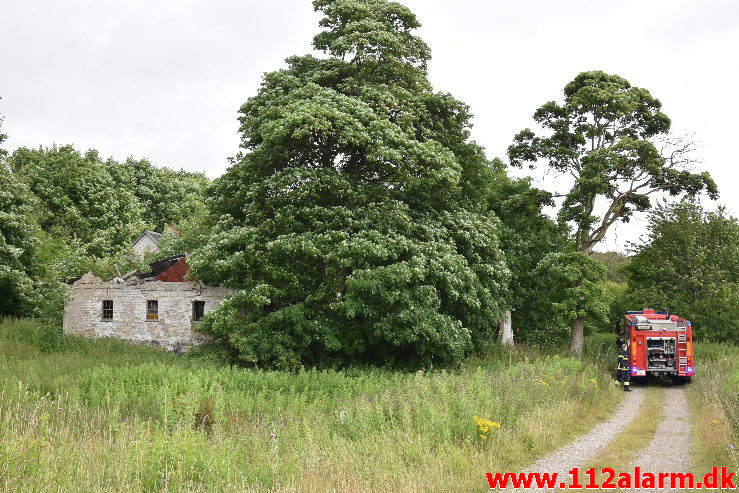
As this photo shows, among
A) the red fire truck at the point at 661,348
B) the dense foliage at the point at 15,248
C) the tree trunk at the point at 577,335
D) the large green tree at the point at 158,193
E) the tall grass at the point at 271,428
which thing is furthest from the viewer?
the large green tree at the point at 158,193

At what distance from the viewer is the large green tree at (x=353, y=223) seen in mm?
22203

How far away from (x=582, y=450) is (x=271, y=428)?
6293mm

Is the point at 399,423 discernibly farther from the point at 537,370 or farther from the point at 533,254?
the point at 533,254

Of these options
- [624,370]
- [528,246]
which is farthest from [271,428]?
[528,246]

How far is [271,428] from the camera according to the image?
1229cm

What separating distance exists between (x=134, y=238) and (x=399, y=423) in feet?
172

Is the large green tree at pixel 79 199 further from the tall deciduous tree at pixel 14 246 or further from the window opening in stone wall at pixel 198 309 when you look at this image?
the window opening in stone wall at pixel 198 309

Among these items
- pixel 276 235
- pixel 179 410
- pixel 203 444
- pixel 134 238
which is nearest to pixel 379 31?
pixel 276 235

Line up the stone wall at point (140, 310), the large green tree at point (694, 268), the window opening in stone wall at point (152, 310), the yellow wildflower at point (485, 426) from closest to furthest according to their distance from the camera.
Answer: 1. the yellow wildflower at point (485, 426)
2. the stone wall at point (140, 310)
3. the window opening in stone wall at point (152, 310)
4. the large green tree at point (694, 268)

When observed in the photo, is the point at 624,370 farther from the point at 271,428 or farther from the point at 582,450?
the point at 271,428

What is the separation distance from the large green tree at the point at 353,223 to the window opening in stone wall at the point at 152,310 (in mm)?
3847

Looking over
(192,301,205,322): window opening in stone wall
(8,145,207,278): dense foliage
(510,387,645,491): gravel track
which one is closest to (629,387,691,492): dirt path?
(510,387,645,491): gravel track

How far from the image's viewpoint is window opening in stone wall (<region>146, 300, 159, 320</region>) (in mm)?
27109

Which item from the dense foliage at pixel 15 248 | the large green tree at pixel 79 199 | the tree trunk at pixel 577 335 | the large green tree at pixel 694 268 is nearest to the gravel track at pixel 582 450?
the tree trunk at pixel 577 335
